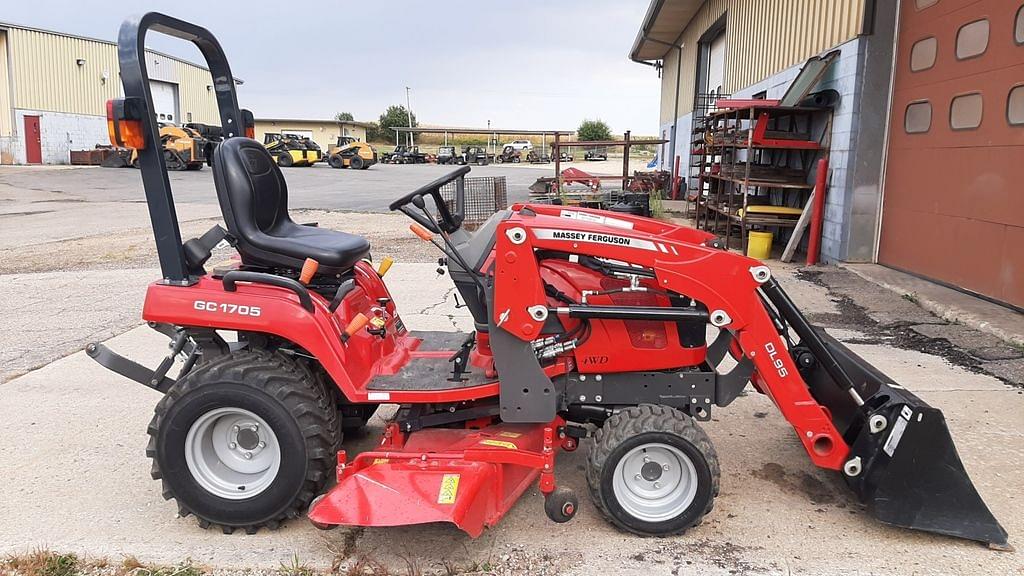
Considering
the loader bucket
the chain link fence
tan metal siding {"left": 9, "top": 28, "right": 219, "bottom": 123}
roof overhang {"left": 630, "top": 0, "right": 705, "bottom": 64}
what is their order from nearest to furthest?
the loader bucket → the chain link fence → roof overhang {"left": 630, "top": 0, "right": 705, "bottom": 64} → tan metal siding {"left": 9, "top": 28, "right": 219, "bottom": 123}

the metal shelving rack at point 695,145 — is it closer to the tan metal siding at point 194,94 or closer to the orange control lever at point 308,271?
the orange control lever at point 308,271

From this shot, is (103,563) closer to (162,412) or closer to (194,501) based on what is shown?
(194,501)

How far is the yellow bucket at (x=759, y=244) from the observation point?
9727 mm

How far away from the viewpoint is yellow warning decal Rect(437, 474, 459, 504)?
2.85 meters

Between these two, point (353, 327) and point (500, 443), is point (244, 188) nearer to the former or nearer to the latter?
point (353, 327)

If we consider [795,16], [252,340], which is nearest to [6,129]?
[795,16]

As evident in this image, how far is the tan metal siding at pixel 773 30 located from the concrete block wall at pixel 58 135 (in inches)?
1292

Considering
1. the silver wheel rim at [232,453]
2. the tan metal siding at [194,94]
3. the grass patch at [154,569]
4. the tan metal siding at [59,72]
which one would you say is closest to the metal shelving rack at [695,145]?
the silver wheel rim at [232,453]

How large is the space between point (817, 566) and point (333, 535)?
6.47 ft

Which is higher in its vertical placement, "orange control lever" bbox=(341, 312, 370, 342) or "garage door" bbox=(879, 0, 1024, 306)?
"garage door" bbox=(879, 0, 1024, 306)

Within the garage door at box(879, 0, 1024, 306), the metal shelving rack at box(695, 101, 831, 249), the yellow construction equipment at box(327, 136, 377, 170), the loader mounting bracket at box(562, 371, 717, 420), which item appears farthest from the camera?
the yellow construction equipment at box(327, 136, 377, 170)

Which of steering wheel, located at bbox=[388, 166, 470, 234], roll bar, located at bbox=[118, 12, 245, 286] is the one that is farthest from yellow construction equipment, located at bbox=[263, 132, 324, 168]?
steering wheel, located at bbox=[388, 166, 470, 234]

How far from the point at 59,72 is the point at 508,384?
140 feet

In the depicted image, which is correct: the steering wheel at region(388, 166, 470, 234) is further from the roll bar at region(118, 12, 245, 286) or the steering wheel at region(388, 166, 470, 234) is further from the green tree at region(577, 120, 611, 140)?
the green tree at region(577, 120, 611, 140)
